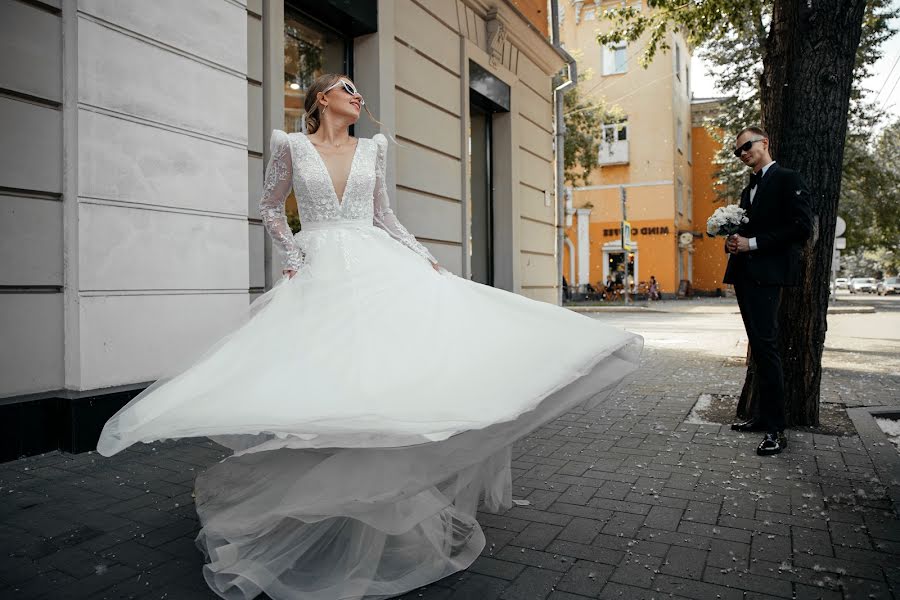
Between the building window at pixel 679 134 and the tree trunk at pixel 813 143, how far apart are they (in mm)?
32241

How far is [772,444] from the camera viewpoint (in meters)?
4.27

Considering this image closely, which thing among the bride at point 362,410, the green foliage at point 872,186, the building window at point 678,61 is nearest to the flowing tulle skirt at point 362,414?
the bride at point 362,410

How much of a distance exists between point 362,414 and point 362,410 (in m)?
0.02

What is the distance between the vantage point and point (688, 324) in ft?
57.3

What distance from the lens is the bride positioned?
209cm

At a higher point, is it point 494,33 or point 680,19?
point 494,33

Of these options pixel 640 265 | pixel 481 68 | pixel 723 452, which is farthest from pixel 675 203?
pixel 723 452

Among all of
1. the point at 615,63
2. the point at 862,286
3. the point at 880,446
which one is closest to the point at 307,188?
the point at 880,446

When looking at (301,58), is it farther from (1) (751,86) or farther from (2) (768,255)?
(1) (751,86)

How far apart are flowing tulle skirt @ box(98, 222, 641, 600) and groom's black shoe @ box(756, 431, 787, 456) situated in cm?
207

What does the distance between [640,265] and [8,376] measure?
114 ft

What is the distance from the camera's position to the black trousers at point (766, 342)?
14.6 feet

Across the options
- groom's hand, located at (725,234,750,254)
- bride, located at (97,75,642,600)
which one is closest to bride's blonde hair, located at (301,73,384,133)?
bride, located at (97,75,642,600)

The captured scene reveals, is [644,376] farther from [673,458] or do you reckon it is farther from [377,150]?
[377,150]
